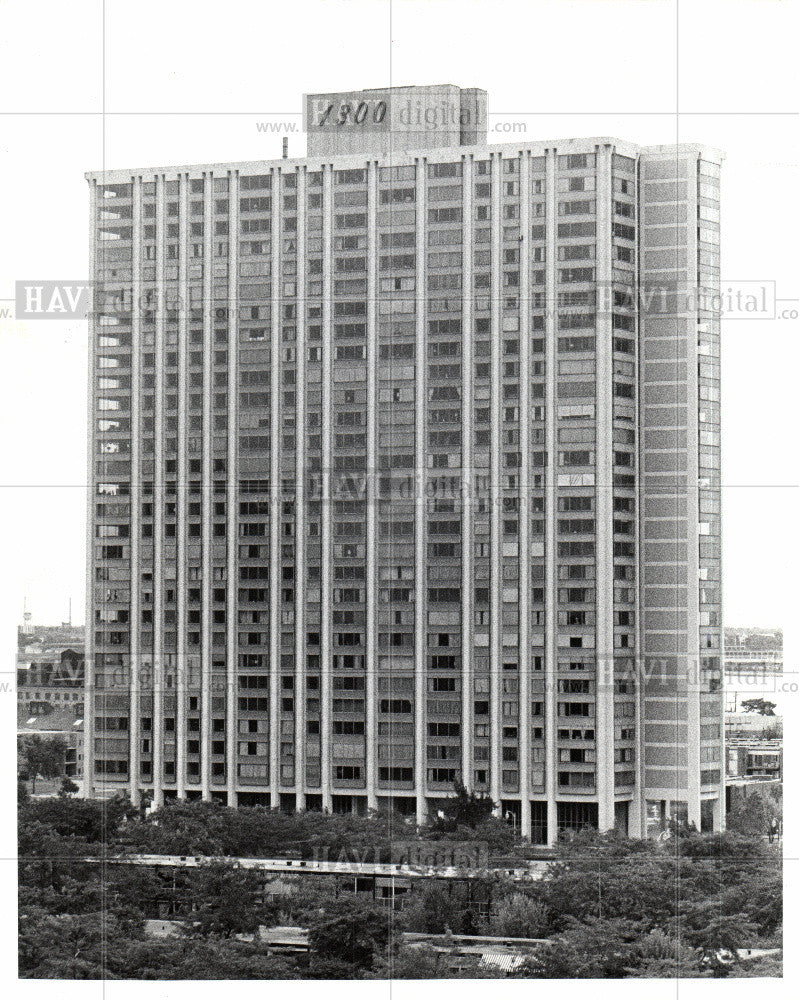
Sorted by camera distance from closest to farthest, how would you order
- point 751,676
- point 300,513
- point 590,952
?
point 590,952 < point 751,676 < point 300,513

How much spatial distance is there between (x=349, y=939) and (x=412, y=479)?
5.34 ft

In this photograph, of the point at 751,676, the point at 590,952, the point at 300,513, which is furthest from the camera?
the point at 300,513

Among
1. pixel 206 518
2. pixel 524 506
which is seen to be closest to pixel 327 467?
pixel 206 518

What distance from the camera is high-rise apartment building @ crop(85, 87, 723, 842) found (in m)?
6.39

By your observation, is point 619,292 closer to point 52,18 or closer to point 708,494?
point 708,494

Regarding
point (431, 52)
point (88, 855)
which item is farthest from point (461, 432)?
point (88, 855)

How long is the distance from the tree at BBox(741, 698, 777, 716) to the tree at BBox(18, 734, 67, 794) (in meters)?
2.42

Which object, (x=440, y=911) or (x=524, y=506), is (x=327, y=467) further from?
(x=440, y=911)

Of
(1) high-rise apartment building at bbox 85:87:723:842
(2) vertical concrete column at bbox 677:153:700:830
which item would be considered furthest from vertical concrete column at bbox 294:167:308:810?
(2) vertical concrete column at bbox 677:153:700:830

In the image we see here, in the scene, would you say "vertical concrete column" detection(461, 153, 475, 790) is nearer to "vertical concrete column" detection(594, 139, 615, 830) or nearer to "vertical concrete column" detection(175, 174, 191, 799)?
"vertical concrete column" detection(594, 139, 615, 830)

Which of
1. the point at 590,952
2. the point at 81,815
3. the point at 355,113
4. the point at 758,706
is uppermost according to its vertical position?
the point at 355,113

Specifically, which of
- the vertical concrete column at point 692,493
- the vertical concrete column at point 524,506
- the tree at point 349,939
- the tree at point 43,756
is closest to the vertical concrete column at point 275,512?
the tree at point 349,939

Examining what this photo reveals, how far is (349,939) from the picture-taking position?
6289mm

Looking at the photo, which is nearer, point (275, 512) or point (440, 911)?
point (440, 911)
